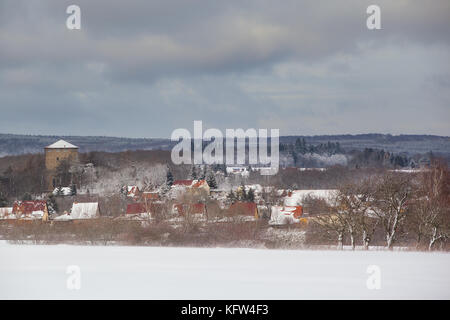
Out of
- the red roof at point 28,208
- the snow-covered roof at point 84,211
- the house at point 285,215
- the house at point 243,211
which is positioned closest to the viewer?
the house at point 243,211

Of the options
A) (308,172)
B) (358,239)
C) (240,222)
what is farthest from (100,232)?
(308,172)

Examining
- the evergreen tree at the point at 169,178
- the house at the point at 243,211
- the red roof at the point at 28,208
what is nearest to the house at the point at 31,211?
the red roof at the point at 28,208

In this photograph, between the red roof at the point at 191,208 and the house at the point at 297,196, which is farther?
the house at the point at 297,196

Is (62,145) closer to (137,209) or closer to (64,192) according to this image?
(64,192)

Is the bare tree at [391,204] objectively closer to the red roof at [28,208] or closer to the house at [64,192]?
the red roof at [28,208]

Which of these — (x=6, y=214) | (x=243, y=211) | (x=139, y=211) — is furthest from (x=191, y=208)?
(x=6, y=214)

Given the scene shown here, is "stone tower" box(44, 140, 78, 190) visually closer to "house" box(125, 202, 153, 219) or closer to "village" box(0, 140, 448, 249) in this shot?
"village" box(0, 140, 448, 249)

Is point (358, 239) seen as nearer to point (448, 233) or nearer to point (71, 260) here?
point (448, 233)

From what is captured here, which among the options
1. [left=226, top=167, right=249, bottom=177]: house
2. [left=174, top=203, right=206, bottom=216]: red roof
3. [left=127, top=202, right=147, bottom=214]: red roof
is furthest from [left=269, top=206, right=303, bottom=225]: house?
[left=226, top=167, right=249, bottom=177]: house
